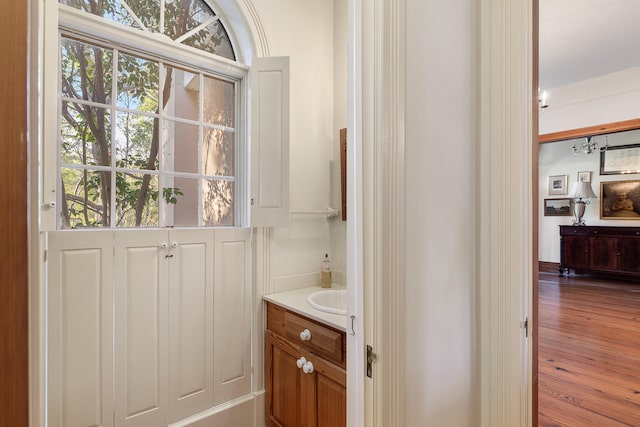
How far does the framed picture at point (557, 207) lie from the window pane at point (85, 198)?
757cm

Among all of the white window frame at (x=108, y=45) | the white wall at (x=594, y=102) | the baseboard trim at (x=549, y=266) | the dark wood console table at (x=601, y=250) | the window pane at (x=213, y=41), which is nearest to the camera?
the white window frame at (x=108, y=45)

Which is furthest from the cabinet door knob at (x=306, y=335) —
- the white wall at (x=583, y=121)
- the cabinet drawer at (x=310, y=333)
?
the white wall at (x=583, y=121)

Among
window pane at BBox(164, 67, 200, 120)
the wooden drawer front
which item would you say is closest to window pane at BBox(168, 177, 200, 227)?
window pane at BBox(164, 67, 200, 120)

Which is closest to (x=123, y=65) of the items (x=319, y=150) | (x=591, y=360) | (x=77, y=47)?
(x=77, y=47)

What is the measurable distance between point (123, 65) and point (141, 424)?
180 cm

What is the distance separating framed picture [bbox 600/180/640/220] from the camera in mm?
5578

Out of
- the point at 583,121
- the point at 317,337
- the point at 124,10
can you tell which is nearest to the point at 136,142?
the point at 124,10

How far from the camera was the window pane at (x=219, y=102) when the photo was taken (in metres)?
1.99

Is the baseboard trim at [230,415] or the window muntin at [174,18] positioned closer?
the window muntin at [174,18]

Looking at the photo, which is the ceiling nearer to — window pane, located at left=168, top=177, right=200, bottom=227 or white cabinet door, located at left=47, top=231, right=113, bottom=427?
window pane, located at left=168, top=177, right=200, bottom=227

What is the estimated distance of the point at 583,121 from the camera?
17.1 feet

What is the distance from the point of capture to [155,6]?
1.78 metres

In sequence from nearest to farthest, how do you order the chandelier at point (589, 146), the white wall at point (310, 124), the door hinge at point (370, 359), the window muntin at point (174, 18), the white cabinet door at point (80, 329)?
the door hinge at point (370, 359) → the white cabinet door at point (80, 329) → the window muntin at point (174, 18) → the white wall at point (310, 124) → the chandelier at point (589, 146)

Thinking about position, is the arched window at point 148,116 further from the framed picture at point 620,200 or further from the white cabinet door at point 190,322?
the framed picture at point 620,200
